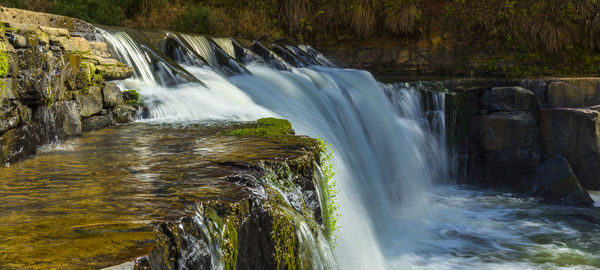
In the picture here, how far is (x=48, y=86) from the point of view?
464 centimetres

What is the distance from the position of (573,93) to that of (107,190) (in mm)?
9410

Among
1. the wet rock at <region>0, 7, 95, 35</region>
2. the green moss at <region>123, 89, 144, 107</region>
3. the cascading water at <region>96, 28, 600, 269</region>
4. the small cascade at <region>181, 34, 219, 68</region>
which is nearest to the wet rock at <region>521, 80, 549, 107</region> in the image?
the cascading water at <region>96, 28, 600, 269</region>

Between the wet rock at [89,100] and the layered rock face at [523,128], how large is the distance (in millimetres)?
6873

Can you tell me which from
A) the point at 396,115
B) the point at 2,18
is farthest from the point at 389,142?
the point at 2,18

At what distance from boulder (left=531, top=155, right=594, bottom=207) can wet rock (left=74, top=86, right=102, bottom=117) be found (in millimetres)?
7005

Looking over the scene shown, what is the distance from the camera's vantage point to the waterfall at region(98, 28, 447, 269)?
19.8 ft

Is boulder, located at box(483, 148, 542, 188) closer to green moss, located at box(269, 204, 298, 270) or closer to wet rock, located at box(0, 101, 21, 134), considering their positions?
green moss, located at box(269, 204, 298, 270)

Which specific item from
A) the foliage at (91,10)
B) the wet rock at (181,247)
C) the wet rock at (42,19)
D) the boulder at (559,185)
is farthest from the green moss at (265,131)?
the foliage at (91,10)

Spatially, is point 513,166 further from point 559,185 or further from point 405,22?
point 405,22

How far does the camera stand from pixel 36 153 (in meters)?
4.39

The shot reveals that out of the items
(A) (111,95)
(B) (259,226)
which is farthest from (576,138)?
(B) (259,226)

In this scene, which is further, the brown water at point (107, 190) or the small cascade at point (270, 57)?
the small cascade at point (270, 57)

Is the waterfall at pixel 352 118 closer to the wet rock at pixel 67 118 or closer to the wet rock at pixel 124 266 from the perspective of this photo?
A: the wet rock at pixel 67 118

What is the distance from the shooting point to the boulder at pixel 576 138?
9680 mm
